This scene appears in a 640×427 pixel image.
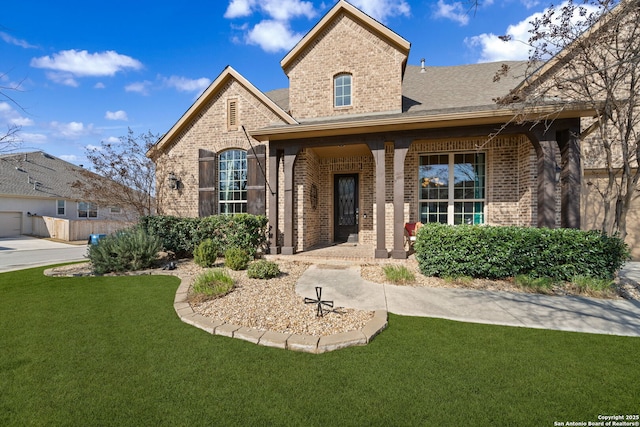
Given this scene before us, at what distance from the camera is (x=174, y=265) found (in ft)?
21.5

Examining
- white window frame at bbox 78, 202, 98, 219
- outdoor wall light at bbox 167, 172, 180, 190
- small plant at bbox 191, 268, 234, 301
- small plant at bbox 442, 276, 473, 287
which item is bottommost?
small plant at bbox 442, 276, 473, 287

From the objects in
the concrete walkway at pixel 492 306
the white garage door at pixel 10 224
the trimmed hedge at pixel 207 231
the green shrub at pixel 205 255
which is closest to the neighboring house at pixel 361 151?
the trimmed hedge at pixel 207 231

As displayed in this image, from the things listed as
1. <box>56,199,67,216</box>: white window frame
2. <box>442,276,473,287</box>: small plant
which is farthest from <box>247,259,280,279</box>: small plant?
<box>56,199,67,216</box>: white window frame

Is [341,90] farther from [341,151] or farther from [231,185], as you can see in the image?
[231,185]

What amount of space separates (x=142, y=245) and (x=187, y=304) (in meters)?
3.51

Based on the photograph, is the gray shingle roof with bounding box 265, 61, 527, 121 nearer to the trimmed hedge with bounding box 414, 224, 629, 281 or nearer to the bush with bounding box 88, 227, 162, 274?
the trimmed hedge with bounding box 414, 224, 629, 281

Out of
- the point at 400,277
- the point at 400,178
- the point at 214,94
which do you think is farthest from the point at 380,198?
the point at 214,94

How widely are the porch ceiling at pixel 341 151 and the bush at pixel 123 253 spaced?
5.59 metres

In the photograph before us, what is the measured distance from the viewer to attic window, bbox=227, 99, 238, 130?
924 centimetres

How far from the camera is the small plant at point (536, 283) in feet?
15.2

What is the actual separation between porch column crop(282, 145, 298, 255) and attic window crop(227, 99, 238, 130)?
2913 mm

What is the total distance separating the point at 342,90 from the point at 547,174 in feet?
21.3

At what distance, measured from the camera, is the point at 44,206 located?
1967 centimetres

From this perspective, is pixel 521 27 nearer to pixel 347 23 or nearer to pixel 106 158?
pixel 347 23
